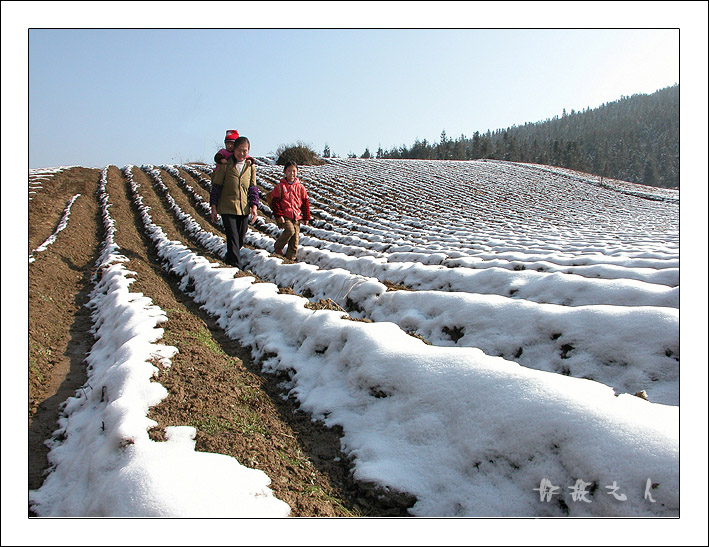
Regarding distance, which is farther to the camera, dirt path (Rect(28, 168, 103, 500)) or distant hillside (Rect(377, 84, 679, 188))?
distant hillside (Rect(377, 84, 679, 188))

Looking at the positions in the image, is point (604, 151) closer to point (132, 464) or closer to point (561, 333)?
point (561, 333)

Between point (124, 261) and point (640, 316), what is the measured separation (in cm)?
709

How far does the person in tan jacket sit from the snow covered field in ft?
4.19

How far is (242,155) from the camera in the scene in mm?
6781

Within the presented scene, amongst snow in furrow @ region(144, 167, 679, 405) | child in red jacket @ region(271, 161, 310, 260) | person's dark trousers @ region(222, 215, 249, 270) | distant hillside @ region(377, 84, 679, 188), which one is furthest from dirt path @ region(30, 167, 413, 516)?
distant hillside @ region(377, 84, 679, 188)

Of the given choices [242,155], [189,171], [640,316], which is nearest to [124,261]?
[242,155]

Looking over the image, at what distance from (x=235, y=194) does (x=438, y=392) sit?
222 inches

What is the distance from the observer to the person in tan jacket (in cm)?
677

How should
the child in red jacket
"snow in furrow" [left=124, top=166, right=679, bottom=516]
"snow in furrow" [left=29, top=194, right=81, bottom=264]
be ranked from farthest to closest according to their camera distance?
the child in red jacket, "snow in furrow" [left=29, top=194, right=81, bottom=264], "snow in furrow" [left=124, top=166, right=679, bottom=516]

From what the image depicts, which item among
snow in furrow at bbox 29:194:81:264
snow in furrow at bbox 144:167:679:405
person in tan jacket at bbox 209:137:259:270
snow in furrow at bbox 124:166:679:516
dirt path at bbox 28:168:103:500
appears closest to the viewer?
snow in furrow at bbox 124:166:679:516

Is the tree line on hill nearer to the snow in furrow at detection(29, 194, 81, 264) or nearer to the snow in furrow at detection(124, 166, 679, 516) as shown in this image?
the snow in furrow at detection(29, 194, 81, 264)

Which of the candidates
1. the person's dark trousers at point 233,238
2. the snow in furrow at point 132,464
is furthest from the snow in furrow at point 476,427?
the person's dark trousers at point 233,238

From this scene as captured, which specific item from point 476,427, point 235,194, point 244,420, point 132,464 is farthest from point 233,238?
point 476,427

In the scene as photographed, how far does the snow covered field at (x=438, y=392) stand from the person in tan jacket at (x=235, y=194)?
1.28 metres
